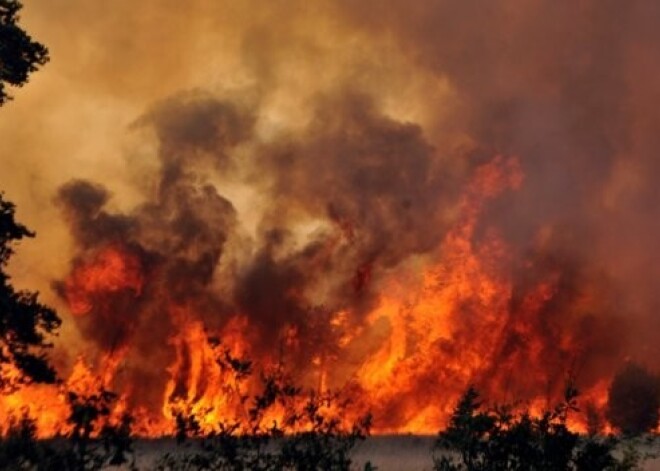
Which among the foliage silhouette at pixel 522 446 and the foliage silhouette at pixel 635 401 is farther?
the foliage silhouette at pixel 635 401

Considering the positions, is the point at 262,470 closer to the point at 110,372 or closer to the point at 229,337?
the point at 110,372

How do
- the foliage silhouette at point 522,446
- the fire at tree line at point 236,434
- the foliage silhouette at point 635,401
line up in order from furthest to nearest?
the foliage silhouette at point 635,401 < the foliage silhouette at point 522,446 < the fire at tree line at point 236,434

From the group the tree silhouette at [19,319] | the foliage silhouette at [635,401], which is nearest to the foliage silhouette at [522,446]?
the tree silhouette at [19,319]

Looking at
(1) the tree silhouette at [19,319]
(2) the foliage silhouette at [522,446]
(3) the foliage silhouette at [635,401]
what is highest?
(3) the foliage silhouette at [635,401]

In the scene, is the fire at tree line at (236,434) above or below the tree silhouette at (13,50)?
below

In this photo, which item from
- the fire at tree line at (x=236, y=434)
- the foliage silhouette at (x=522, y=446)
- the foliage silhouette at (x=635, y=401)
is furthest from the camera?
the foliage silhouette at (x=635, y=401)

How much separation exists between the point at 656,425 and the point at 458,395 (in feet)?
49.5

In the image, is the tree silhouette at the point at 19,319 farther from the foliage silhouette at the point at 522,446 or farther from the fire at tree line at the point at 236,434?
the foliage silhouette at the point at 522,446

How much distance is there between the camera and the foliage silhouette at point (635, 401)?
165 feet

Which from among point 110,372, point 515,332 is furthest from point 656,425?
point 110,372

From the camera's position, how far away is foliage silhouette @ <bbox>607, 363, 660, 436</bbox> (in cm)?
5028

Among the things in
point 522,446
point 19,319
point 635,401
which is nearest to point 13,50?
point 19,319

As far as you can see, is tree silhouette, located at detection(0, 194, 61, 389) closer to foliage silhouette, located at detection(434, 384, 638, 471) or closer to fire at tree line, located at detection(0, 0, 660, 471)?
fire at tree line, located at detection(0, 0, 660, 471)

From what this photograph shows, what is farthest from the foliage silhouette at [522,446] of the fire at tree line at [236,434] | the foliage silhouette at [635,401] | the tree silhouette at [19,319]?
the foliage silhouette at [635,401]
